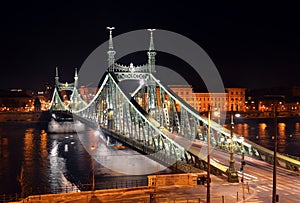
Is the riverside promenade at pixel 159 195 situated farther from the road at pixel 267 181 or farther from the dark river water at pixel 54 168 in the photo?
the dark river water at pixel 54 168

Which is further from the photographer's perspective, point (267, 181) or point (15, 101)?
point (15, 101)

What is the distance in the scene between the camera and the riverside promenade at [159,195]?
19422 mm

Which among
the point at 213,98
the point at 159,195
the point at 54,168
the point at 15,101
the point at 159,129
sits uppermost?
the point at 213,98

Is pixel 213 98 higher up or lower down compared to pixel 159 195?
higher up

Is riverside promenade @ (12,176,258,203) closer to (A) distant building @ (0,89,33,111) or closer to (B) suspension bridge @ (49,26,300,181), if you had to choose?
(B) suspension bridge @ (49,26,300,181)

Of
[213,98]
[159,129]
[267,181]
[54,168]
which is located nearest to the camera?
[267,181]

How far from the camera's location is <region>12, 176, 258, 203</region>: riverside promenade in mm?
19422

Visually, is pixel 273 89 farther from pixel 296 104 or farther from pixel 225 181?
pixel 225 181

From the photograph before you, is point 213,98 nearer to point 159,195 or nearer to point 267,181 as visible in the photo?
point 267,181

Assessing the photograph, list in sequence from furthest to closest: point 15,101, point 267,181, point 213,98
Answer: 1. point 15,101
2. point 213,98
3. point 267,181

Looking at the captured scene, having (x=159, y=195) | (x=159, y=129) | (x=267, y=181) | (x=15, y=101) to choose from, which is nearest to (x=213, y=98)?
(x=15, y=101)

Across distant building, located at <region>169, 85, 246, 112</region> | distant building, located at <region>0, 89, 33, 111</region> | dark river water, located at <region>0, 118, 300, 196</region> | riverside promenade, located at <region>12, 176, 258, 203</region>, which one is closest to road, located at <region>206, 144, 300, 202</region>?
riverside promenade, located at <region>12, 176, 258, 203</region>

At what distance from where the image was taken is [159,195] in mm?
20531

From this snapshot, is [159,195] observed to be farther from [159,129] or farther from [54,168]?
[54,168]
